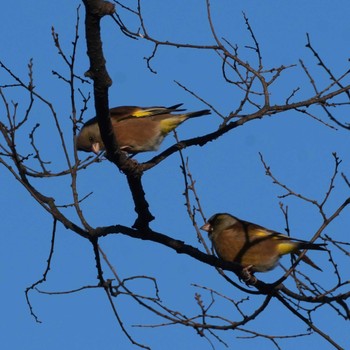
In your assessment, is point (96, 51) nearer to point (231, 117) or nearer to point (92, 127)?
point (231, 117)

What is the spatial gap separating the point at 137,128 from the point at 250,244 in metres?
1.57

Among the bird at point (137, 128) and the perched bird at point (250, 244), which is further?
the bird at point (137, 128)

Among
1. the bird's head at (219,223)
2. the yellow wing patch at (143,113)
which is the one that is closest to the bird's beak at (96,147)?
the yellow wing patch at (143,113)

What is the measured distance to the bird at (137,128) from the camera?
7438 mm

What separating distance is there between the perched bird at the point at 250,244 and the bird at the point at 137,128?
3.51ft

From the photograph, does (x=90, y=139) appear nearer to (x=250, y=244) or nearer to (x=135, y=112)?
(x=135, y=112)

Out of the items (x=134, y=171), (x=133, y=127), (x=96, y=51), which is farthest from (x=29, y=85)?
→ (x=133, y=127)

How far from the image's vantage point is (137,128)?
7.43m

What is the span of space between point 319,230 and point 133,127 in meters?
2.74

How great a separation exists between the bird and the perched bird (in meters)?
1.07

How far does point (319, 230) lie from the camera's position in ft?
17.4

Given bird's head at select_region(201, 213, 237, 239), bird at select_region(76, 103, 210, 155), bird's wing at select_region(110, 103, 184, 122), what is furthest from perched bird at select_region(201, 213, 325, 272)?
bird's wing at select_region(110, 103, 184, 122)

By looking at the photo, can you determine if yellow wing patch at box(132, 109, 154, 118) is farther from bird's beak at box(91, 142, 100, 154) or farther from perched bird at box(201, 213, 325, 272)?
perched bird at box(201, 213, 325, 272)

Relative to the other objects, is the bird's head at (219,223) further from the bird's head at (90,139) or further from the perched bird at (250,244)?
the bird's head at (90,139)
